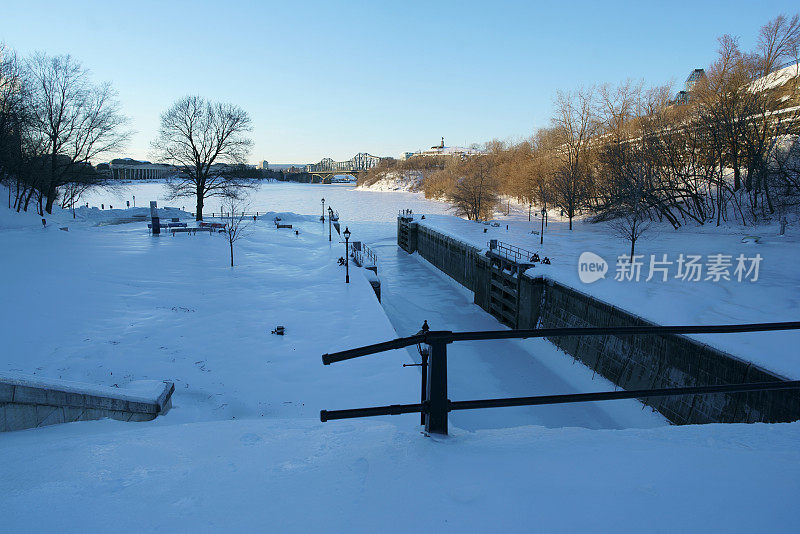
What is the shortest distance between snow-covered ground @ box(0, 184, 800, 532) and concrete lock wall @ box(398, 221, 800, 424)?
57.5 inches

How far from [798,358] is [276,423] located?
11676mm

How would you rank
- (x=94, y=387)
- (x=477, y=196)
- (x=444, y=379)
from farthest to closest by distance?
1. (x=477, y=196)
2. (x=94, y=387)
3. (x=444, y=379)

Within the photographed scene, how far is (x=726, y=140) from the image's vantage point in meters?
31.4

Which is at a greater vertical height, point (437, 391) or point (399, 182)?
point (399, 182)

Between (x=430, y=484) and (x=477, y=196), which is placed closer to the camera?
(x=430, y=484)

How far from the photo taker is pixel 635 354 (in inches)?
583

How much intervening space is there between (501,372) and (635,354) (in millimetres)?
4884

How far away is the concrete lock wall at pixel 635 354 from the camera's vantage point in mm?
10414

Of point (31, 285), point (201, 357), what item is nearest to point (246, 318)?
point (201, 357)

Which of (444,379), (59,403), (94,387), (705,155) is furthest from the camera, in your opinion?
(705,155)

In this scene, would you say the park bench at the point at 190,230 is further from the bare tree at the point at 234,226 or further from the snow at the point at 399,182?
the snow at the point at 399,182

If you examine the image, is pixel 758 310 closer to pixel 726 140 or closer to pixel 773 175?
pixel 773 175

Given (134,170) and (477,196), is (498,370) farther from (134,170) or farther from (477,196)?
(134,170)

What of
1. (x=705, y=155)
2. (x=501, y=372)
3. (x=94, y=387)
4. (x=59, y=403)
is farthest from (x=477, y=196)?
(x=59, y=403)
